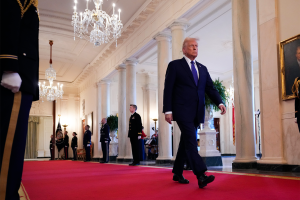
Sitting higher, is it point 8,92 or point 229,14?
point 229,14

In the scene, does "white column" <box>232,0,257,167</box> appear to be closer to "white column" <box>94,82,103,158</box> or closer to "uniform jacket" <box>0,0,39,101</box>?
"uniform jacket" <box>0,0,39,101</box>

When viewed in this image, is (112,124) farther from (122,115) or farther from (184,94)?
(184,94)

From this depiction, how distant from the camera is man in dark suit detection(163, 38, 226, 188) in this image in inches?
126

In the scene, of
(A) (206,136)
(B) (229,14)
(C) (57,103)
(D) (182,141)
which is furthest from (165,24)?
(C) (57,103)

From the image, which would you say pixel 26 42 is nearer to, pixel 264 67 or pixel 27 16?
pixel 27 16

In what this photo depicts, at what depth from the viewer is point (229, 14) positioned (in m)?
9.97

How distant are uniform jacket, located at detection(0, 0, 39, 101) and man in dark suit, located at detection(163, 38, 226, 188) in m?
1.67

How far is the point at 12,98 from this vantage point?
166 cm

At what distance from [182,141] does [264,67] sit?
290cm

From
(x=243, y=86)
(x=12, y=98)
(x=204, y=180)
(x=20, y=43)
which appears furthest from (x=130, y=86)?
(x=12, y=98)

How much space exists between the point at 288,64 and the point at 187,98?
2729 millimetres

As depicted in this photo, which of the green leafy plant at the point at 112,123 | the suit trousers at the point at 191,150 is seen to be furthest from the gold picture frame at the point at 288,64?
the green leafy plant at the point at 112,123

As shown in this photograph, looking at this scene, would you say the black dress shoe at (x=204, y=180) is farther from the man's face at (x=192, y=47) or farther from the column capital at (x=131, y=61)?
the column capital at (x=131, y=61)

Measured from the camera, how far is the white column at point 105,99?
49.5 feet
